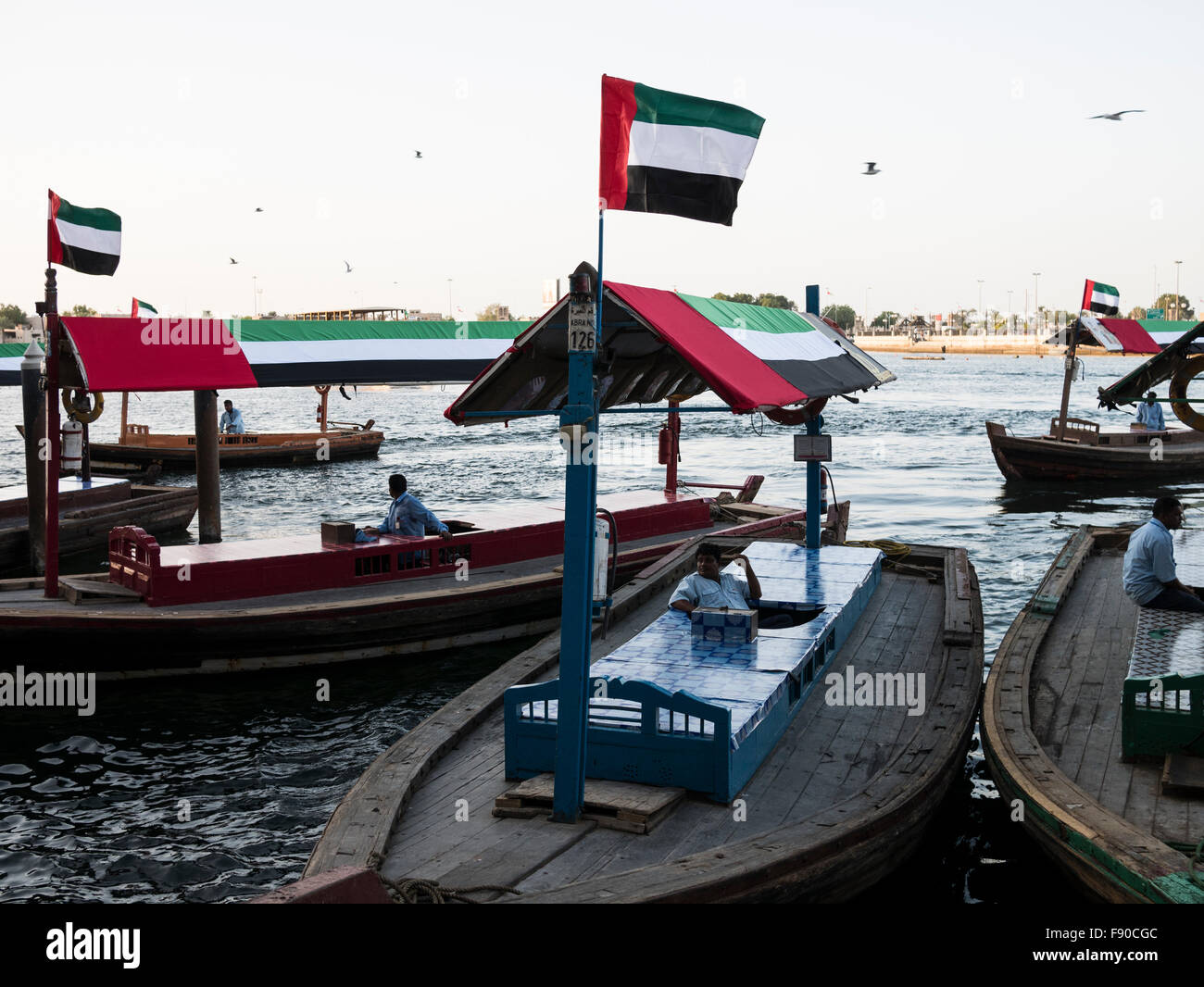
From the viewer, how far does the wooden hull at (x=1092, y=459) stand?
33.5 m

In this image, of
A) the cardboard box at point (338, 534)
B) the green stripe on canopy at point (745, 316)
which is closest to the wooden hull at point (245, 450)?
the cardboard box at point (338, 534)

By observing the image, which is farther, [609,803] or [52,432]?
[52,432]

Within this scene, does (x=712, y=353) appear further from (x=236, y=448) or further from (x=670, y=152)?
(x=236, y=448)

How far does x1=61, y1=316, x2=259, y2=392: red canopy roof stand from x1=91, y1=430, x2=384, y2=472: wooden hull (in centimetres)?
2065

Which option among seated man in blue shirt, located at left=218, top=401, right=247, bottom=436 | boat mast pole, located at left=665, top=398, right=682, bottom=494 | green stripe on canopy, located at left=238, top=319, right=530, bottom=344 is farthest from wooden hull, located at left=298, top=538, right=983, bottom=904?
seated man in blue shirt, located at left=218, top=401, right=247, bottom=436

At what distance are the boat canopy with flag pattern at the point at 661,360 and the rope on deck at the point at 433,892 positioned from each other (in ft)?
10.1

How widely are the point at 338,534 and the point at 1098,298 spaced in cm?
2298

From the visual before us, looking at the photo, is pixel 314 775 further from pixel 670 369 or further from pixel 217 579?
pixel 670 369

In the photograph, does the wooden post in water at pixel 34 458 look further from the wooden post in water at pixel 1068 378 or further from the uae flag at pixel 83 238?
the wooden post in water at pixel 1068 378

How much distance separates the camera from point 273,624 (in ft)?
46.2

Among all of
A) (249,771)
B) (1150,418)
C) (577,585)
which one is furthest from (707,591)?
(1150,418)

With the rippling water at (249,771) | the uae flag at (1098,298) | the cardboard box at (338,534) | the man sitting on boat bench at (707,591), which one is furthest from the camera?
the uae flag at (1098,298)

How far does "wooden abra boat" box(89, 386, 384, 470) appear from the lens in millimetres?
36531
